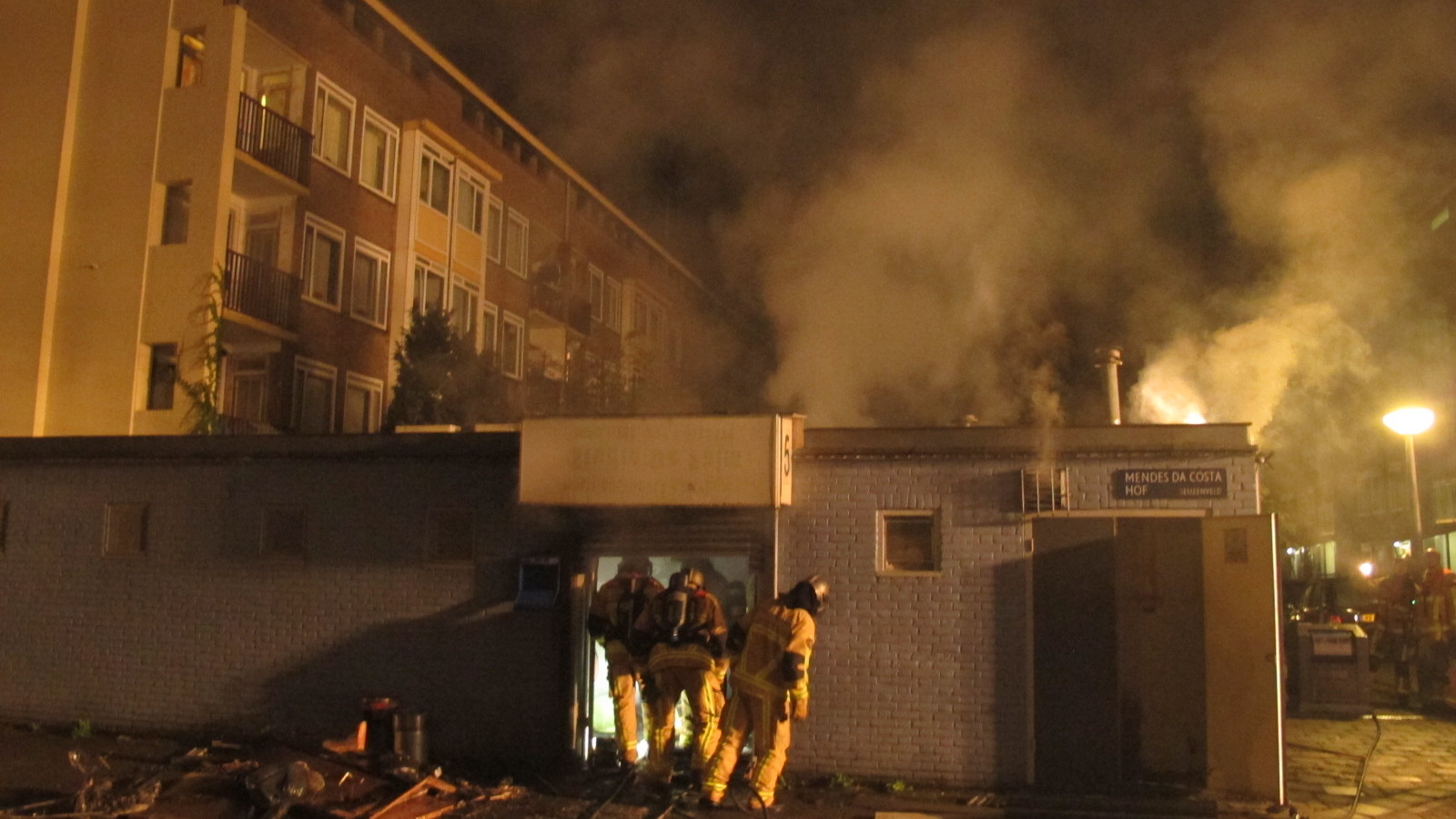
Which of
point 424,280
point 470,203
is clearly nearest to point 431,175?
point 470,203

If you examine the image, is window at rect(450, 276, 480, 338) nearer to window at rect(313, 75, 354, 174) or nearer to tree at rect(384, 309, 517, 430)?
tree at rect(384, 309, 517, 430)

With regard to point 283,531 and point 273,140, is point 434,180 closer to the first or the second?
point 273,140

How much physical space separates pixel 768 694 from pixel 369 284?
17.4 m

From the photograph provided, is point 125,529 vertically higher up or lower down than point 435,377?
lower down

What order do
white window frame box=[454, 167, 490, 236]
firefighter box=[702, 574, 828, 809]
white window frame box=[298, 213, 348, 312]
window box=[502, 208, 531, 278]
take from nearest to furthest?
firefighter box=[702, 574, 828, 809] → white window frame box=[298, 213, 348, 312] → white window frame box=[454, 167, 490, 236] → window box=[502, 208, 531, 278]

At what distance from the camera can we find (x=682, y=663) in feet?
28.5

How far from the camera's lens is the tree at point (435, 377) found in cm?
2144

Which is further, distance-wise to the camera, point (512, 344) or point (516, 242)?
point (516, 242)

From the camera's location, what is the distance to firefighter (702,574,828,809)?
27.0 feet

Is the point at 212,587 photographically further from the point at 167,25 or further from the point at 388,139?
the point at 388,139

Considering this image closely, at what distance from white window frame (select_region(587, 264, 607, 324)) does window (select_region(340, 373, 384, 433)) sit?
9.43 m

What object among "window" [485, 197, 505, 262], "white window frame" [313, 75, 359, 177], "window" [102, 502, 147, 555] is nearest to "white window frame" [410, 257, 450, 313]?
"window" [485, 197, 505, 262]

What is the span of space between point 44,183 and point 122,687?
42.8 ft

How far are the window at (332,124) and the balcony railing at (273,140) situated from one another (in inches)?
19.5
